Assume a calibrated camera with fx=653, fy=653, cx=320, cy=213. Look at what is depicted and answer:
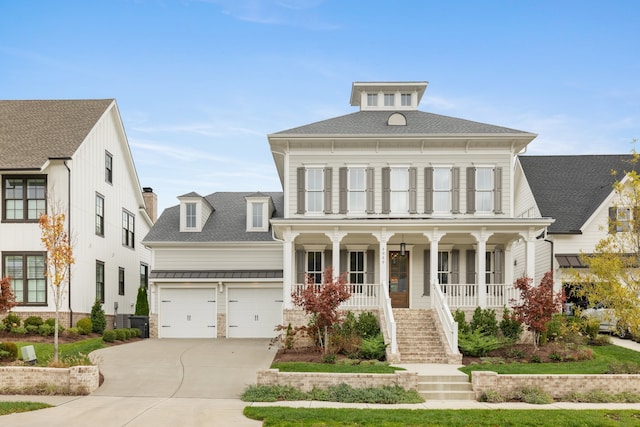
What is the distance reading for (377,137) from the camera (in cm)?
2375

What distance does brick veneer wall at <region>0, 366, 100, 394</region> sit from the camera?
597 inches

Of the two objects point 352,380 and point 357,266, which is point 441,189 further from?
point 352,380

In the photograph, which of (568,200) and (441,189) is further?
(568,200)

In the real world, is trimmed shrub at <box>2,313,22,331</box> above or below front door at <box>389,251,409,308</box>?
below

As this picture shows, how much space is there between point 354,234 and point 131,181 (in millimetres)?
14105

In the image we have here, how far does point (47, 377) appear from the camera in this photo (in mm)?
15320

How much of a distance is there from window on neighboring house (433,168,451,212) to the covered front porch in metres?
1.10

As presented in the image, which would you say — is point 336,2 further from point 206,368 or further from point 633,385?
point 633,385

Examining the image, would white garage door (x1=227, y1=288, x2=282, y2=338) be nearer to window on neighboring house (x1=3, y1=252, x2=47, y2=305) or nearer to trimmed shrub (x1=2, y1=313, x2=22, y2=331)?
window on neighboring house (x1=3, y1=252, x2=47, y2=305)

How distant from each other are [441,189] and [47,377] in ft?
48.8

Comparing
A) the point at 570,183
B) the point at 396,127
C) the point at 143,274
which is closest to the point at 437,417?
the point at 396,127

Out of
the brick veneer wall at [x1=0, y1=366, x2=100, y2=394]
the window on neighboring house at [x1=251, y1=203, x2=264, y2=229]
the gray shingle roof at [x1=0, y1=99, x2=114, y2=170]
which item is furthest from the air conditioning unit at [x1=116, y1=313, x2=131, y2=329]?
the brick veneer wall at [x1=0, y1=366, x2=100, y2=394]

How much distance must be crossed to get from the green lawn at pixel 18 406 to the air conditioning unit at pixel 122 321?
15.2m

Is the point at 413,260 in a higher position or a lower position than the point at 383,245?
lower
